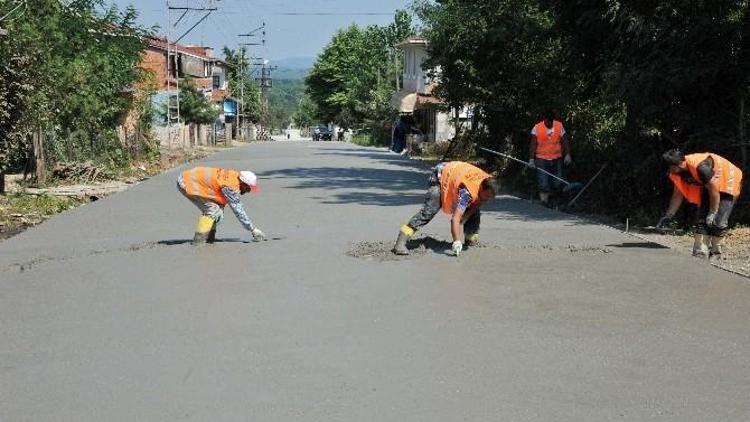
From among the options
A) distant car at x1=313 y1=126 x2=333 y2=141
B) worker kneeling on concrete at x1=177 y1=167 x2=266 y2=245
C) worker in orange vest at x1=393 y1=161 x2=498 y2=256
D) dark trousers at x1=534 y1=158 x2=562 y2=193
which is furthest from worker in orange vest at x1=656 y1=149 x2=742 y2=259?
distant car at x1=313 y1=126 x2=333 y2=141

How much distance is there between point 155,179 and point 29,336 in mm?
18343

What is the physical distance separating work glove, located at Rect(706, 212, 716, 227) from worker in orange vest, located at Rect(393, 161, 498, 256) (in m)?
2.29

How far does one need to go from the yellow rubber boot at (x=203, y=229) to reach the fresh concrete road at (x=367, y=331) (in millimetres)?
282

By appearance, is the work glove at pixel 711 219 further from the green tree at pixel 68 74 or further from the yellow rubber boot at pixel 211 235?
the green tree at pixel 68 74

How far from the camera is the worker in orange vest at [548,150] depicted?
51.4 ft

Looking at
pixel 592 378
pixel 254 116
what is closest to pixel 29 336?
pixel 592 378

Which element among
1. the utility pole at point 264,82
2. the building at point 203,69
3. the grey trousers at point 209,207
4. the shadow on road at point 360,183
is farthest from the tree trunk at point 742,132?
the utility pole at point 264,82

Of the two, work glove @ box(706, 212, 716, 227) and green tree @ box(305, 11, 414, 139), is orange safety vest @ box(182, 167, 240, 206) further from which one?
green tree @ box(305, 11, 414, 139)

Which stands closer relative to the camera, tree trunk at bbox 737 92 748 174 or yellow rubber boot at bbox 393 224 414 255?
yellow rubber boot at bbox 393 224 414 255

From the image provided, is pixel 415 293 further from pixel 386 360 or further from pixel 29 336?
pixel 29 336

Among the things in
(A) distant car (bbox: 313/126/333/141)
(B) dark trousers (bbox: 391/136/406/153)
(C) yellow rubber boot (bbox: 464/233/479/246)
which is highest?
(C) yellow rubber boot (bbox: 464/233/479/246)

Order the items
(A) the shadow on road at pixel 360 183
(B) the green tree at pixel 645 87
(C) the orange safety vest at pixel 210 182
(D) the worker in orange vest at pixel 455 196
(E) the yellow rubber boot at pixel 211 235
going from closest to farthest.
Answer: (D) the worker in orange vest at pixel 455 196
(C) the orange safety vest at pixel 210 182
(E) the yellow rubber boot at pixel 211 235
(B) the green tree at pixel 645 87
(A) the shadow on road at pixel 360 183

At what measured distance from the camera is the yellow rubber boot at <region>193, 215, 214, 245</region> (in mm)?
10711

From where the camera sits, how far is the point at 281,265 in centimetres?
942
